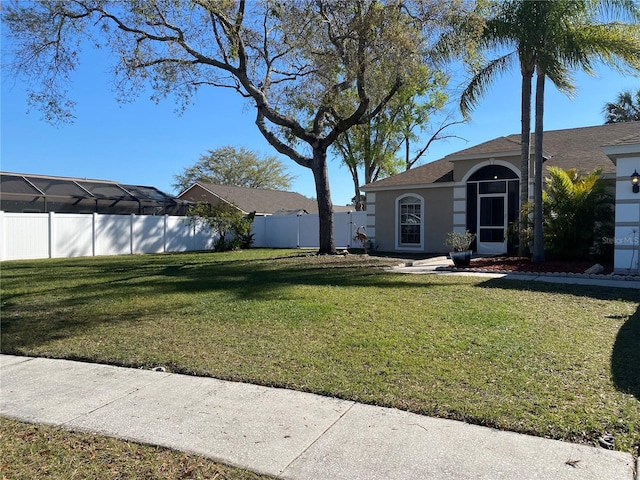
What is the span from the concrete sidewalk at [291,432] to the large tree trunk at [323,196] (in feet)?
40.2

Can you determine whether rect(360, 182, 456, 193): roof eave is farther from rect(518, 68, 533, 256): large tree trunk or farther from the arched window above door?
rect(518, 68, 533, 256): large tree trunk

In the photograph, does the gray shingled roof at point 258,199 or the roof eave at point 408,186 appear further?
the gray shingled roof at point 258,199

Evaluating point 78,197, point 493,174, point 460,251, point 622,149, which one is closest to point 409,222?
point 493,174

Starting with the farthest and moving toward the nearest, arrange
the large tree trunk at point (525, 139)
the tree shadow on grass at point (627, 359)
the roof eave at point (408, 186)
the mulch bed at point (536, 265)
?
the roof eave at point (408, 186), the large tree trunk at point (525, 139), the mulch bed at point (536, 265), the tree shadow on grass at point (627, 359)

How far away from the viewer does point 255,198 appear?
129 feet

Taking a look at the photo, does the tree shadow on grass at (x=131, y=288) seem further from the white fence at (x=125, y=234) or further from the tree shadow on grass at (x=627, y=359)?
the white fence at (x=125, y=234)

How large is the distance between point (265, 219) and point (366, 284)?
19766 millimetres

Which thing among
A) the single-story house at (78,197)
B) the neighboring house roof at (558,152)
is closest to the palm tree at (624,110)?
the neighboring house roof at (558,152)

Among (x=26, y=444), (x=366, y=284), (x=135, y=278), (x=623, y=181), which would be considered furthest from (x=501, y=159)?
(x=26, y=444)

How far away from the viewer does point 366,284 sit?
10211 millimetres

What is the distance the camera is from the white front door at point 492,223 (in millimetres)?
17391

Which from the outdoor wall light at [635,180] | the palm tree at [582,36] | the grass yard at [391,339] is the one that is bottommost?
the grass yard at [391,339]

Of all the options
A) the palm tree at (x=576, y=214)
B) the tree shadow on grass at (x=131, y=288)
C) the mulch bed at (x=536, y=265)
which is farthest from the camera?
the palm tree at (x=576, y=214)

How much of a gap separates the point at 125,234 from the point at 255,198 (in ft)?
55.5
